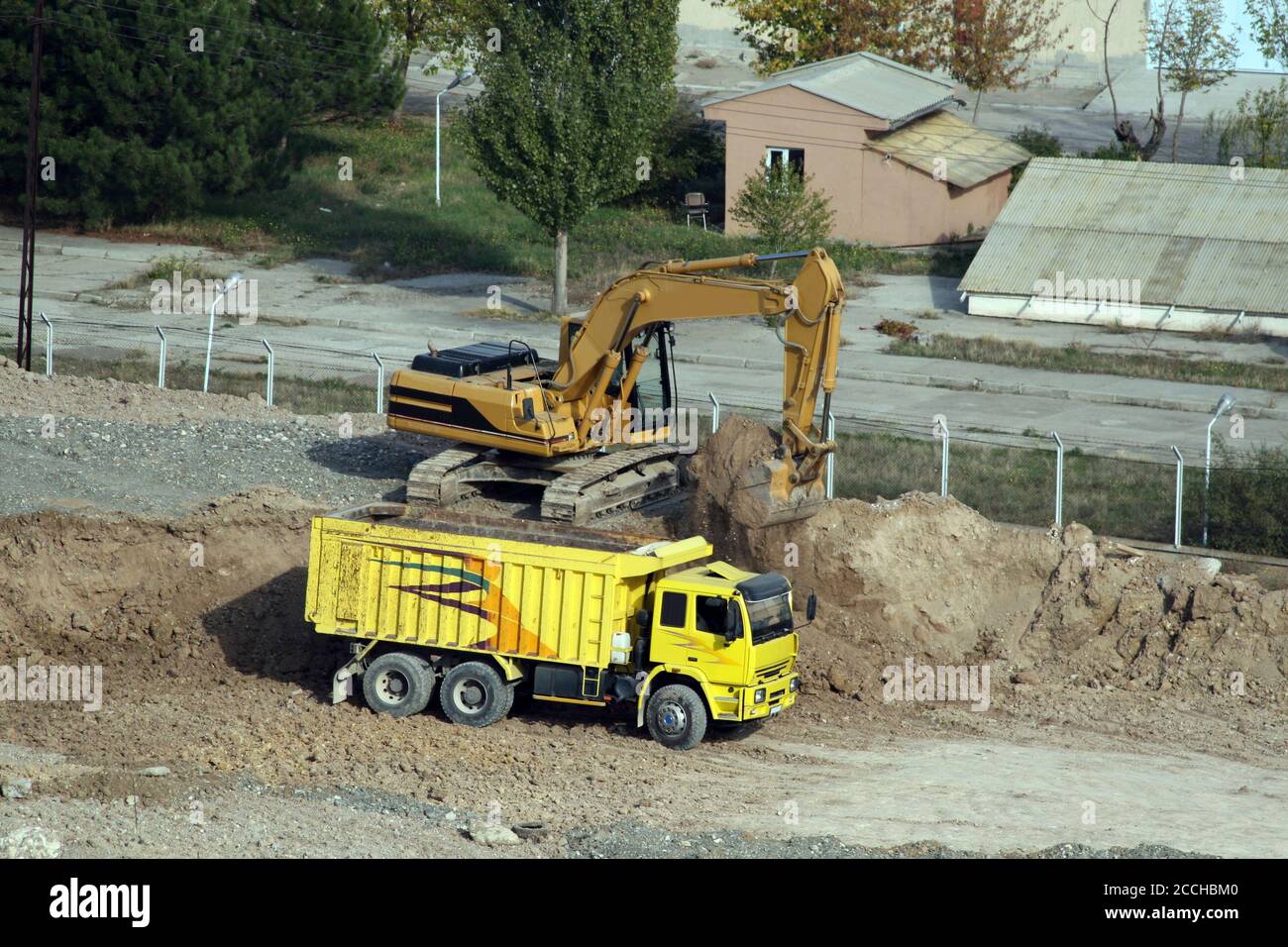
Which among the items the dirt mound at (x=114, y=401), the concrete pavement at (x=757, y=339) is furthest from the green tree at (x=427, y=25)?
the dirt mound at (x=114, y=401)

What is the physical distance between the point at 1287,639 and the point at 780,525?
618cm

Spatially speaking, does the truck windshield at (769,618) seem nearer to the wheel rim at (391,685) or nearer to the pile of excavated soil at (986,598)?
the pile of excavated soil at (986,598)

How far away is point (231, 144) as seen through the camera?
45219 mm

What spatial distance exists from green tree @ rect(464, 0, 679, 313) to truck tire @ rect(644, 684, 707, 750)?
2341 cm

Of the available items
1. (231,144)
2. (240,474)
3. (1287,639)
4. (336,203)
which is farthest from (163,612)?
(336,203)

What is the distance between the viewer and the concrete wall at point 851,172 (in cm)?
4650

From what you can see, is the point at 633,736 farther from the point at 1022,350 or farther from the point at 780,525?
the point at 1022,350

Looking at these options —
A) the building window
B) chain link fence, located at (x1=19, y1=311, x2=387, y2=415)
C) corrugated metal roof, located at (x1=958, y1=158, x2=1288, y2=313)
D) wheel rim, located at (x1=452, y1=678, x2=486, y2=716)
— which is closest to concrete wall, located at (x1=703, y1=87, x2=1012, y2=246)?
the building window

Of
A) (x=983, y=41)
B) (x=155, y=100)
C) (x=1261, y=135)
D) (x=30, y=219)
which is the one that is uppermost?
(x=983, y=41)

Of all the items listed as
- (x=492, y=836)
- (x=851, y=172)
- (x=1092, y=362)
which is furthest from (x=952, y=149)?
(x=492, y=836)

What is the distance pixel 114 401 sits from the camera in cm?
2828

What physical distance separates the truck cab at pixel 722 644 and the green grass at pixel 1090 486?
7.76 metres

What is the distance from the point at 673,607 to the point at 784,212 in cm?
2579

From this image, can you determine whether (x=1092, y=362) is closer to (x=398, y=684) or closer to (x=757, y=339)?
(x=757, y=339)
